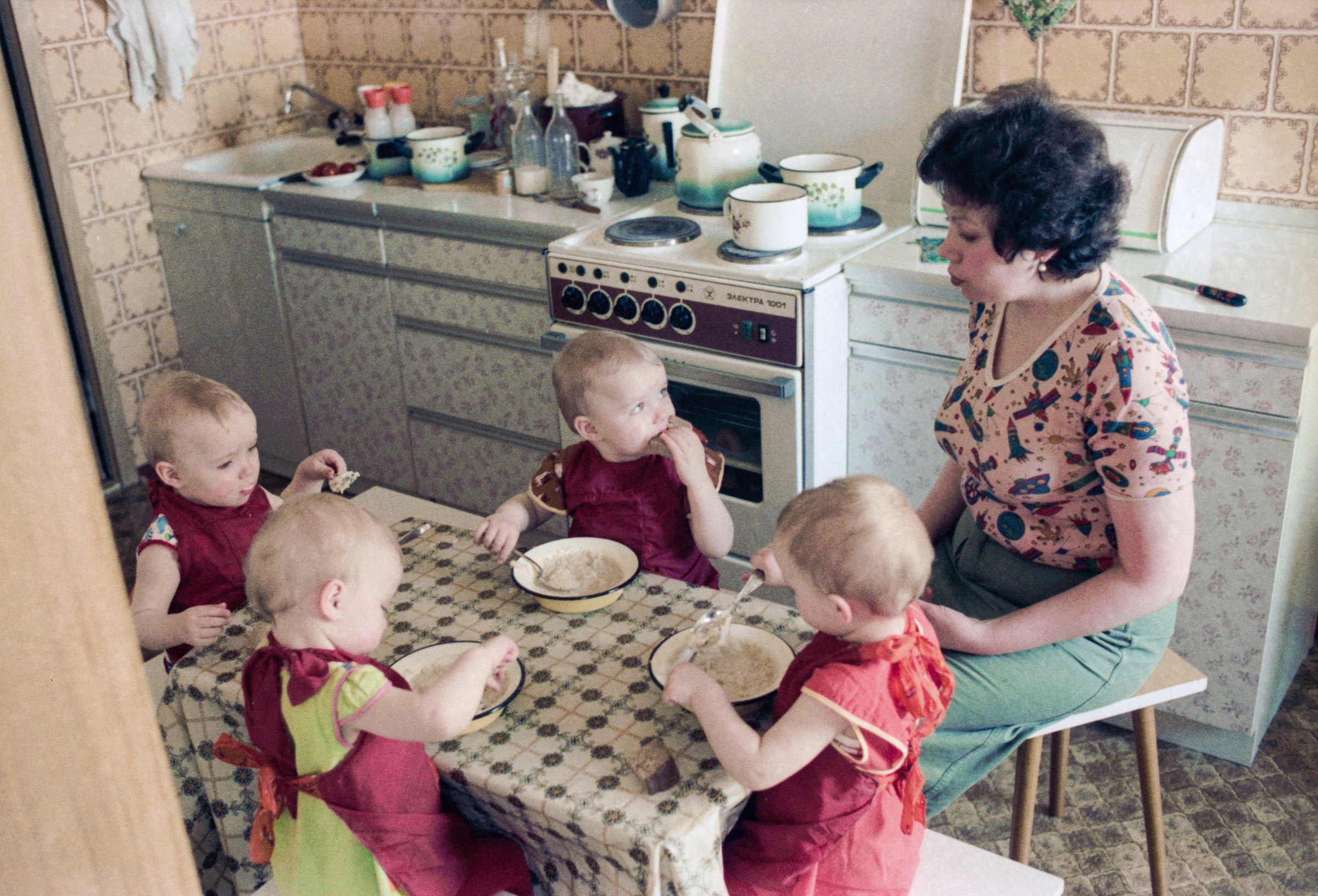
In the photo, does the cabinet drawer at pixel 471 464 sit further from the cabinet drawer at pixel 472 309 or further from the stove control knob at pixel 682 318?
the stove control knob at pixel 682 318

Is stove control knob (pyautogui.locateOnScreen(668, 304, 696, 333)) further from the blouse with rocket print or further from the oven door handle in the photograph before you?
the blouse with rocket print

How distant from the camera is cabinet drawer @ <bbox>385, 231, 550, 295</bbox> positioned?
2.92 metres

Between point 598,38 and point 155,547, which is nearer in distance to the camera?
point 155,547

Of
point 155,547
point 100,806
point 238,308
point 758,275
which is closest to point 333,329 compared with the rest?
point 238,308

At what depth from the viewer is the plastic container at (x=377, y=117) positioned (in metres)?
3.46

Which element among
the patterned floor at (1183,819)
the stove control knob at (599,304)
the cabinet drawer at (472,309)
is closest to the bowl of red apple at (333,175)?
the cabinet drawer at (472,309)

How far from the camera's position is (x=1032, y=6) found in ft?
8.34

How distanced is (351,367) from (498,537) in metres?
1.93

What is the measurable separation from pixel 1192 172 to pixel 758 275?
91 cm

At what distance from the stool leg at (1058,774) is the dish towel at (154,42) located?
10.3 ft

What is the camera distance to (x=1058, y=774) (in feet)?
6.98

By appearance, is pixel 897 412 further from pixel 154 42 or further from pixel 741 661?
pixel 154 42

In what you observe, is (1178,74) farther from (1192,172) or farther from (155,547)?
(155,547)

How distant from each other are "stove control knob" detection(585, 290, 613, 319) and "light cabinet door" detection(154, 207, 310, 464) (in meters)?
1.22
